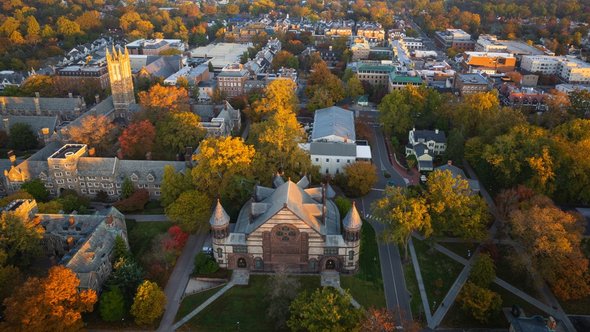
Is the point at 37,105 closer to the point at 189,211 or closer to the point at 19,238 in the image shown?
the point at 19,238

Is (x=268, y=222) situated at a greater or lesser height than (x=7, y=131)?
greater

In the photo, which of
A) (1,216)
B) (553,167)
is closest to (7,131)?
(1,216)

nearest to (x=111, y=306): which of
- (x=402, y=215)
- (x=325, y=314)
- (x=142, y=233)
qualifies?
(x=142, y=233)

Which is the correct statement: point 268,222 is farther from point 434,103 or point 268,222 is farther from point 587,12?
point 587,12

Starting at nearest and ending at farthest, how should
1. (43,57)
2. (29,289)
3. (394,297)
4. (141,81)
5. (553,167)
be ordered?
(29,289) → (394,297) → (553,167) → (141,81) → (43,57)

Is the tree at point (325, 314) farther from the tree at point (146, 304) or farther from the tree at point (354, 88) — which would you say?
the tree at point (354, 88)

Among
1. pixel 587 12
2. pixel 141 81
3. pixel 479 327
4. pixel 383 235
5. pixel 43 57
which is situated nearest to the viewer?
pixel 479 327

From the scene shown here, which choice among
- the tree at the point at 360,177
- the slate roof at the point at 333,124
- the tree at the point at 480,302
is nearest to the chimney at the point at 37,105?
the slate roof at the point at 333,124
